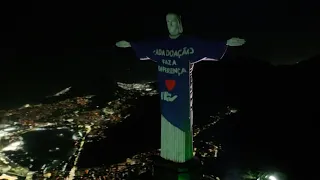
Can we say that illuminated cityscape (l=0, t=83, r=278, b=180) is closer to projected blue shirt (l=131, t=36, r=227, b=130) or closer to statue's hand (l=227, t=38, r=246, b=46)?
projected blue shirt (l=131, t=36, r=227, b=130)

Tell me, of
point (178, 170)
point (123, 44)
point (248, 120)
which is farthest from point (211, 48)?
point (248, 120)

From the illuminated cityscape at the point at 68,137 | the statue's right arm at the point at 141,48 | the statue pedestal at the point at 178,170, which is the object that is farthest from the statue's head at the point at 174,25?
the illuminated cityscape at the point at 68,137

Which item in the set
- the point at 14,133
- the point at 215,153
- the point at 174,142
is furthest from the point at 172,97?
the point at 14,133

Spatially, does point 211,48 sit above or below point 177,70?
above

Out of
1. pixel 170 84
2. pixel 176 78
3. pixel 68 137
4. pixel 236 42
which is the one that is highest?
pixel 236 42

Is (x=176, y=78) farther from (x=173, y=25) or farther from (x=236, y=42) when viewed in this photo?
(x=236, y=42)

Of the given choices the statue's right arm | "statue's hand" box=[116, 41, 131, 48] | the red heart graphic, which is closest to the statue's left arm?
the red heart graphic

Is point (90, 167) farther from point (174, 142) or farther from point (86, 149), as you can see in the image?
point (174, 142)
